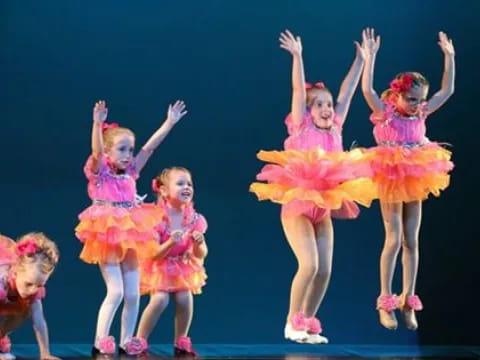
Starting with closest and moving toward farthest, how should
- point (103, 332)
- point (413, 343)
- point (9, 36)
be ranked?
point (103, 332) < point (9, 36) < point (413, 343)

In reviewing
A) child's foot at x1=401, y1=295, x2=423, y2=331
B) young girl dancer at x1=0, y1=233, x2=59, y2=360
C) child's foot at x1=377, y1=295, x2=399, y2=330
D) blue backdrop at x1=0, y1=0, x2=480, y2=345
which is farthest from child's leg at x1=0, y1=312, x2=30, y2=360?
child's foot at x1=401, y1=295, x2=423, y2=331

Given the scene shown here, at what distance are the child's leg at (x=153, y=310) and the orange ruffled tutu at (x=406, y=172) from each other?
4.00ft

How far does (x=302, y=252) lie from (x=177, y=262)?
0.66 m

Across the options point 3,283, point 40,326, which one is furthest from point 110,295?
point 3,283

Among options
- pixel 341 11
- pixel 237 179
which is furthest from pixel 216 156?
pixel 341 11

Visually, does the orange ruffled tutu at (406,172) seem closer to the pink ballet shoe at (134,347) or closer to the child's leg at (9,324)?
the pink ballet shoe at (134,347)

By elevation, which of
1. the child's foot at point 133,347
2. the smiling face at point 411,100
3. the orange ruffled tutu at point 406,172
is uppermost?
the smiling face at point 411,100

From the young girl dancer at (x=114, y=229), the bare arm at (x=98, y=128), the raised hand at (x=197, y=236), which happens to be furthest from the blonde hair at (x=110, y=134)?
the raised hand at (x=197, y=236)

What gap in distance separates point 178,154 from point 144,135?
0.23m

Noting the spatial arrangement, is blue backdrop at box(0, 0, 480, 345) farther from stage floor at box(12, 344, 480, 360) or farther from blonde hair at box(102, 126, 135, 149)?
blonde hair at box(102, 126, 135, 149)

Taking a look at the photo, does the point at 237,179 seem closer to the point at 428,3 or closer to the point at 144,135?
the point at 144,135

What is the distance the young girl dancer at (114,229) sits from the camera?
490 cm

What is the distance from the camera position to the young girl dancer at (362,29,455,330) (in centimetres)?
522

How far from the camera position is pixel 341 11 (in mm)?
6340
